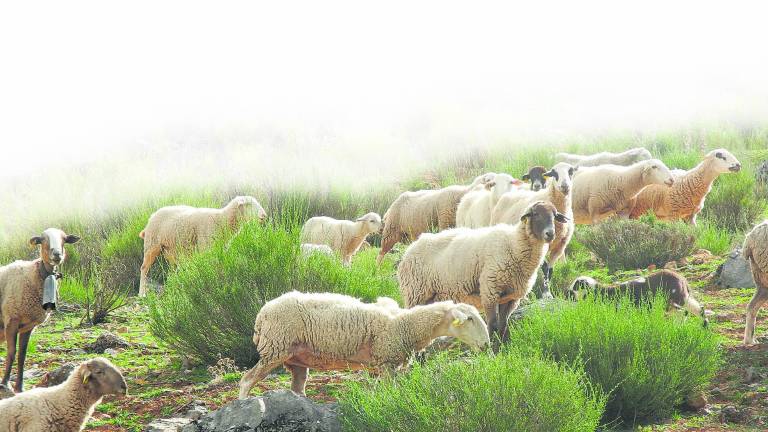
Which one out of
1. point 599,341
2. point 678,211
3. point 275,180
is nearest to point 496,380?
point 599,341

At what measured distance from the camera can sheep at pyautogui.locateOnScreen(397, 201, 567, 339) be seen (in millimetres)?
10133

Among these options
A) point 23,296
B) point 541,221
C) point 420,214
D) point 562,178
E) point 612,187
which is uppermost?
point 541,221

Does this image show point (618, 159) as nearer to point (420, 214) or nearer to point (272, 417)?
point (420, 214)

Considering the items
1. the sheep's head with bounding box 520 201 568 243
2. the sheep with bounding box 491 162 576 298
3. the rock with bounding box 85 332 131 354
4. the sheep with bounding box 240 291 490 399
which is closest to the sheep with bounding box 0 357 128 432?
the sheep with bounding box 240 291 490 399

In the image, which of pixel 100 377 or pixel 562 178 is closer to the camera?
pixel 100 377

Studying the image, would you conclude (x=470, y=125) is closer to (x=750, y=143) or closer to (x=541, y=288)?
(x=750, y=143)

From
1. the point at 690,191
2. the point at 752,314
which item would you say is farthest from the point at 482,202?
the point at 752,314

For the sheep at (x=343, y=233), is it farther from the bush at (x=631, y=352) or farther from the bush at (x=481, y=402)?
the bush at (x=481, y=402)

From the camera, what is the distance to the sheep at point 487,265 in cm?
1013

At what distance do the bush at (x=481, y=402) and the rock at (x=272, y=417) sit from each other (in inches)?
10.0

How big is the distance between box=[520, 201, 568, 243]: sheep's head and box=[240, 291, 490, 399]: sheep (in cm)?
195

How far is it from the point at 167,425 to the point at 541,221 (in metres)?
4.45

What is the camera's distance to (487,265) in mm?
10188

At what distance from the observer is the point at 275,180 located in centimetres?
2316
